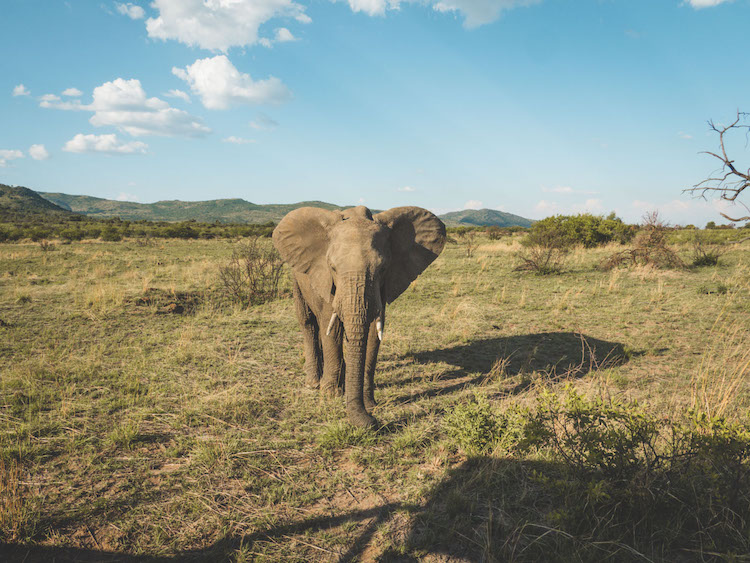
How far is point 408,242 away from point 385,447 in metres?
2.96

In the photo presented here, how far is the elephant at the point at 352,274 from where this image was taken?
4.47 meters

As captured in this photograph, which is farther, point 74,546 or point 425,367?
point 425,367

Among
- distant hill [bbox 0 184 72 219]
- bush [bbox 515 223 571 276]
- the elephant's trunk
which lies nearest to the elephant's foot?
the elephant's trunk

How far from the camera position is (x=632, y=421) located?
3.28 m

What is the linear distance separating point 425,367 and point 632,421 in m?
4.01

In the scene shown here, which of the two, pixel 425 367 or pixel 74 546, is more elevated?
pixel 425 367

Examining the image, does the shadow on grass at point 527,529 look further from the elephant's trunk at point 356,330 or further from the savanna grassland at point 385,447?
the elephant's trunk at point 356,330

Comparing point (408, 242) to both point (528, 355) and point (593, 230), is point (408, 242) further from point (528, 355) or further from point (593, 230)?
point (593, 230)

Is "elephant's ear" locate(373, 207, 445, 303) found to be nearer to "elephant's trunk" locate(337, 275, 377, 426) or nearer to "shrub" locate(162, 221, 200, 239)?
"elephant's trunk" locate(337, 275, 377, 426)

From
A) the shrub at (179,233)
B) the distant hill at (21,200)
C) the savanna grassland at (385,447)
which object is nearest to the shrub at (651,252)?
the savanna grassland at (385,447)

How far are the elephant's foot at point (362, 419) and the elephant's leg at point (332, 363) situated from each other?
97 centimetres

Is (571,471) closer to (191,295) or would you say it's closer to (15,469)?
(15,469)

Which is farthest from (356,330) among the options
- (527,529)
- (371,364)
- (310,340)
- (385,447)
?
(527,529)

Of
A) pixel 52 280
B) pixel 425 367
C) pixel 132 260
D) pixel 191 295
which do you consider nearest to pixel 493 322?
pixel 425 367
